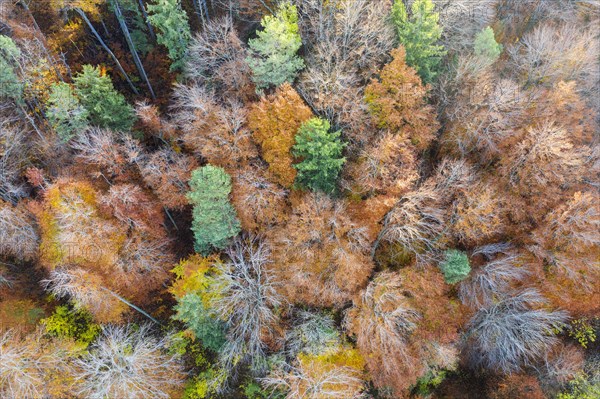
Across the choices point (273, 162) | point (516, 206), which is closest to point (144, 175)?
point (273, 162)

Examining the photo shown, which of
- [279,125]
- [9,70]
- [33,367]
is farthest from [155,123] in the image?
[33,367]

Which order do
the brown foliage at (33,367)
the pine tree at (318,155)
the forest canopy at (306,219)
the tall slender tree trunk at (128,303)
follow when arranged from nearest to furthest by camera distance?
1. the brown foliage at (33,367)
2. the pine tree at (318,155)
3. the forest canopy at (306,219)
4. the tall slender tree trunk at (128,303)

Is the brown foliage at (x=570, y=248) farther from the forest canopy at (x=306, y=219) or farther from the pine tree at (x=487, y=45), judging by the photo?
the pine tree at (x=487, y=45)

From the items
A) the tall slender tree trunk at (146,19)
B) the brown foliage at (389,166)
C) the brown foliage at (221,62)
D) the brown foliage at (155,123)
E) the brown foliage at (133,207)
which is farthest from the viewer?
the tall slender tree trunk at (146,19)

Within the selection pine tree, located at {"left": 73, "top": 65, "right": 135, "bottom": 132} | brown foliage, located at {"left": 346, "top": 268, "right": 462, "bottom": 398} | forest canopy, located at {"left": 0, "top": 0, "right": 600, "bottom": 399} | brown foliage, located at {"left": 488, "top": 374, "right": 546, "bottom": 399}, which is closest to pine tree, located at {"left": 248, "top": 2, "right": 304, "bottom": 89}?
forest canopy, located at {"left": 0, "top": 0, "right": 600, "bottom": 399}

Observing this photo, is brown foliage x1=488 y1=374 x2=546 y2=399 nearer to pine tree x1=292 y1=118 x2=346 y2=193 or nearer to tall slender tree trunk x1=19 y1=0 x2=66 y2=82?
pine tree x1=292 y1=118 x2=346 y2=193

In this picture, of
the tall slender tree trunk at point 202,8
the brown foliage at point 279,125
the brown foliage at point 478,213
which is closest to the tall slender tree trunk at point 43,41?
the tall slender tree trunk at point 202,8

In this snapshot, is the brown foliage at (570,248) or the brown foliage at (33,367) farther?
the brown foliage at (570,248)

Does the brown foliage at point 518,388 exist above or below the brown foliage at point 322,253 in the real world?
below
